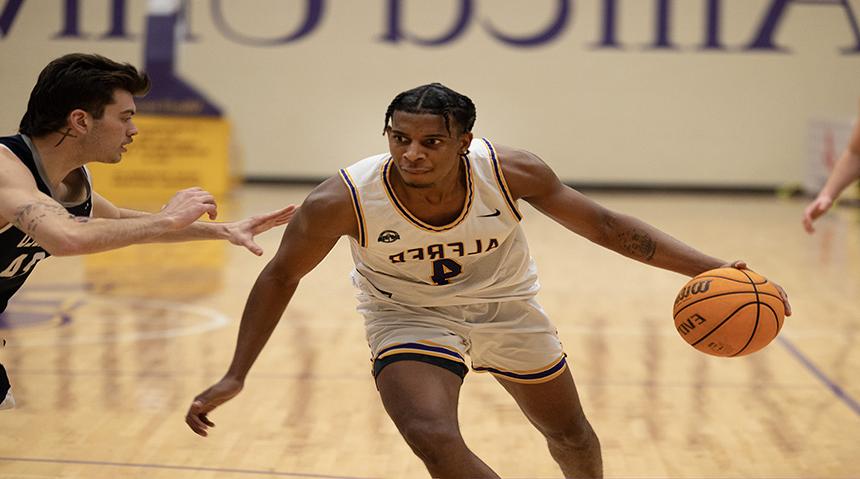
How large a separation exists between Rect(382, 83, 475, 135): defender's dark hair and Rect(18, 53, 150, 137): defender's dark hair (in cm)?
93

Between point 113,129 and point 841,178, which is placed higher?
point 113,129

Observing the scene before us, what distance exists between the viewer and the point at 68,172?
3.59m

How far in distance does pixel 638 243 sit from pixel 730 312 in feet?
1.28

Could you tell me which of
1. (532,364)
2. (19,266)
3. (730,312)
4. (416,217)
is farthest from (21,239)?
(730,312)

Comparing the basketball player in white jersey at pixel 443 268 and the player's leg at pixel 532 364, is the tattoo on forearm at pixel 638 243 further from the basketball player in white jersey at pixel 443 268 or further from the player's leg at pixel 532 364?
the player's leg at pixel 532 364

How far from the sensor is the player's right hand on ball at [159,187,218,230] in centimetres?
328

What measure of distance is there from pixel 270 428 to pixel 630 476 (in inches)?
68.1

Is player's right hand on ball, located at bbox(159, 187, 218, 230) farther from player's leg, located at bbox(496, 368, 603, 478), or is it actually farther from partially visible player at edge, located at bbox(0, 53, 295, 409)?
player's leg, located at bbox(496, 368, 603, 478)

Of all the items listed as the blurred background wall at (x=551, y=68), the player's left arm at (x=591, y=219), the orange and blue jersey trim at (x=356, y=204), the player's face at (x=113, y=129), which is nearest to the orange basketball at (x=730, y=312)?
the player's left arm at (x=591, y=219)

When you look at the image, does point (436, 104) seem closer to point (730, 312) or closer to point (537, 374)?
point (537, 374)

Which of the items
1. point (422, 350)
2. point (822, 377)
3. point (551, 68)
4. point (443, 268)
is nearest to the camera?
point (422, 350)

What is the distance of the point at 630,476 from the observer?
458 centimetres

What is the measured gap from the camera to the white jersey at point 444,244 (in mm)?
3523

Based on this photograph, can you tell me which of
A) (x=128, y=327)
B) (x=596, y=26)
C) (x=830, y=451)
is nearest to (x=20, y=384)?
(x=128, y=327)
